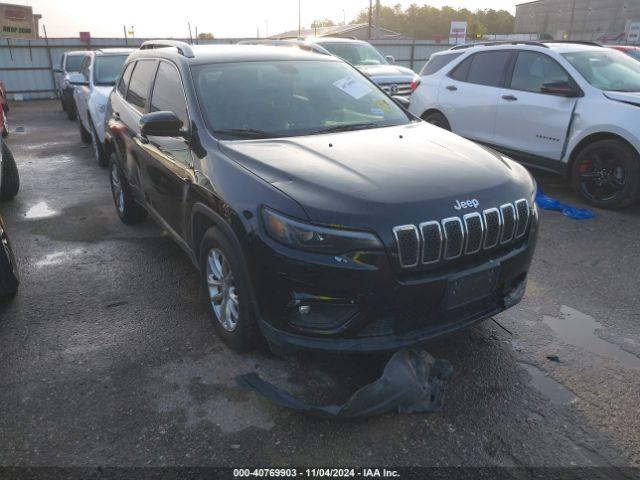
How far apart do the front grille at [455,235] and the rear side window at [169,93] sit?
1764mm

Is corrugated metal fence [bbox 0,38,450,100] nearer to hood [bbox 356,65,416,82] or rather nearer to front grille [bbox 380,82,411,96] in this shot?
hood [bbox 356,65,416,82]

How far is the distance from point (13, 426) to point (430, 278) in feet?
7.20

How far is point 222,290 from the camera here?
3082 millimetres

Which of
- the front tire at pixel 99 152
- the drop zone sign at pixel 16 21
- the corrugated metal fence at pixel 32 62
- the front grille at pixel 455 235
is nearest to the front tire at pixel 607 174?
the front grille at pixel 455 235

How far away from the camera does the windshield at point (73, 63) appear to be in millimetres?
13594

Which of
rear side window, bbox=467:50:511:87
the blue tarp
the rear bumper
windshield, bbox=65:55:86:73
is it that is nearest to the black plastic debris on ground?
the rear bumper

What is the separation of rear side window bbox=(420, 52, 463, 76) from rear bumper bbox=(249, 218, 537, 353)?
19.4ft

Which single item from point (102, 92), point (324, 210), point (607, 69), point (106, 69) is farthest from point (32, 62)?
point (324, 210)

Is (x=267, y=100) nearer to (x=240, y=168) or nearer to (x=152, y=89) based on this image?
(x=240, y=168)

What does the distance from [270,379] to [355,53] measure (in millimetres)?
9987

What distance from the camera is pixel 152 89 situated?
4117 mm

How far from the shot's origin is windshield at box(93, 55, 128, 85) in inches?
331

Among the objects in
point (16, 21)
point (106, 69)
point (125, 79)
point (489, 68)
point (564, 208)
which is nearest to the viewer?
point (125, 79)

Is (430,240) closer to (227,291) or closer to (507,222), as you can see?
(507,222)
